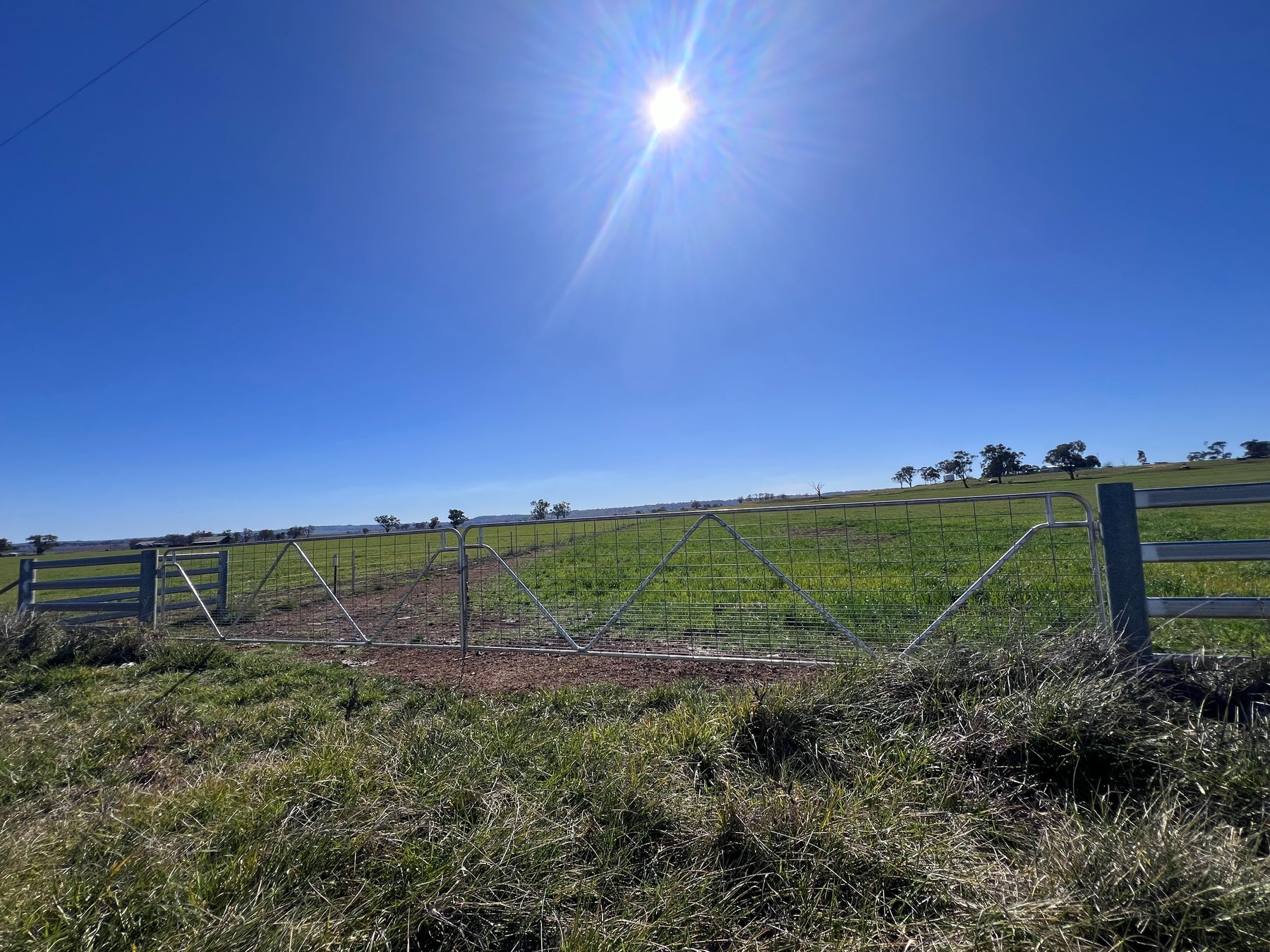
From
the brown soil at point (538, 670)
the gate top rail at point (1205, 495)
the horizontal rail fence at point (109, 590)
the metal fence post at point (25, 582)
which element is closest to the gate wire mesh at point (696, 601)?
the brown soil at point (538, 670)

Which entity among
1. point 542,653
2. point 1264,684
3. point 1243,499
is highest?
point 1243,499

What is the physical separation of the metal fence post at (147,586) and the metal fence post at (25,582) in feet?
4.68

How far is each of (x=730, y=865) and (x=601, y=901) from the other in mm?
565

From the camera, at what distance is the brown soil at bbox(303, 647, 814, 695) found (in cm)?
532

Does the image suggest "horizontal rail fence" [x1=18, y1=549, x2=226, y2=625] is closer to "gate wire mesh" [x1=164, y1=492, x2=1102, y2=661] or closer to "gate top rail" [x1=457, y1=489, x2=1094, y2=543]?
"gate wire mesh" [x1=164, y1=492, x2=1102, y2=661]

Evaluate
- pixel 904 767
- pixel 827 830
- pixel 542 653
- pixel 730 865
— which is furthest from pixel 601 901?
pixel 542 653

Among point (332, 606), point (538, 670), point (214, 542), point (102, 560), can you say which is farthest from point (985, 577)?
point (214, 542)

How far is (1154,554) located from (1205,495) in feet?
1.66

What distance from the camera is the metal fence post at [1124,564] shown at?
3.90 m

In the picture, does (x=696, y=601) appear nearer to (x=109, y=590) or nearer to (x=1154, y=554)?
(x=1154, y=554)

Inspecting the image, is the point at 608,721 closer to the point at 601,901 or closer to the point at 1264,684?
the point at 601,901

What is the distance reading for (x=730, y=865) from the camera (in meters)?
2.36

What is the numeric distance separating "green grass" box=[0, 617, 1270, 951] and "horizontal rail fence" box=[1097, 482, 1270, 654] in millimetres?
416

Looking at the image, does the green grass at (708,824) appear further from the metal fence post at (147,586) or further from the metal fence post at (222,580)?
the metal fence post at (222,580)
